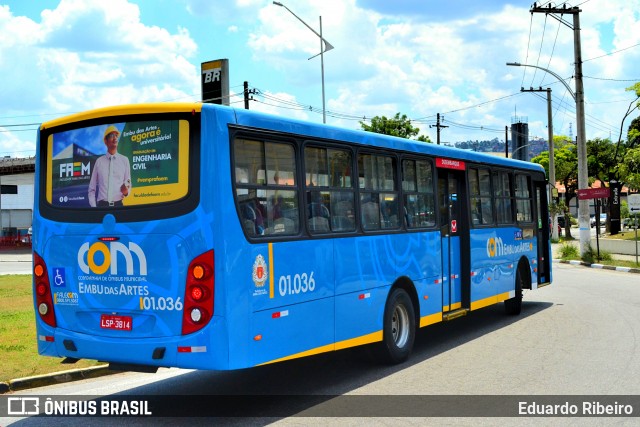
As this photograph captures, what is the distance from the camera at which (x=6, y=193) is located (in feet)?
241

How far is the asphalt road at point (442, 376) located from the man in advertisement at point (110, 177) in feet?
7.01

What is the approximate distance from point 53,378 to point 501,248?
8078 millimetres

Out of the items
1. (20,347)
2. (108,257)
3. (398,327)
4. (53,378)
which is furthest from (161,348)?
(20,347)

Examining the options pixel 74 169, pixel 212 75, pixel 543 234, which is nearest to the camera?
pixel 74 169

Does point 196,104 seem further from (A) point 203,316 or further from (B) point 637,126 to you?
(B) point 637,126

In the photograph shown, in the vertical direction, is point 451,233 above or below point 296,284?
above

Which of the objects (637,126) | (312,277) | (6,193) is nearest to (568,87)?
(637,126)

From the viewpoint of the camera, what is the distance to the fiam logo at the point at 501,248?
1277cm

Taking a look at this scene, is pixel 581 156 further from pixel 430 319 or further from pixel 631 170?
pixel 430 319

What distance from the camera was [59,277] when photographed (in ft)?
24.1

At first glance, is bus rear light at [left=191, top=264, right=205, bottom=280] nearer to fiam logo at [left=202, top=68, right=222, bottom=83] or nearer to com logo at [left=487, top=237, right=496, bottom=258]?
com logo at [left=487, top=237, right=496, bottom=258]

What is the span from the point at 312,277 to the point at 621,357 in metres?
4.53

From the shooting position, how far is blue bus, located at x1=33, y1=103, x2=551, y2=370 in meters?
6.60

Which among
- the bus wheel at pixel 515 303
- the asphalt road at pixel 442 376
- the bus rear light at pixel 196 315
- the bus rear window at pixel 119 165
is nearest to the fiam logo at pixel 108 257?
the bus rear window at pixel 119 165
